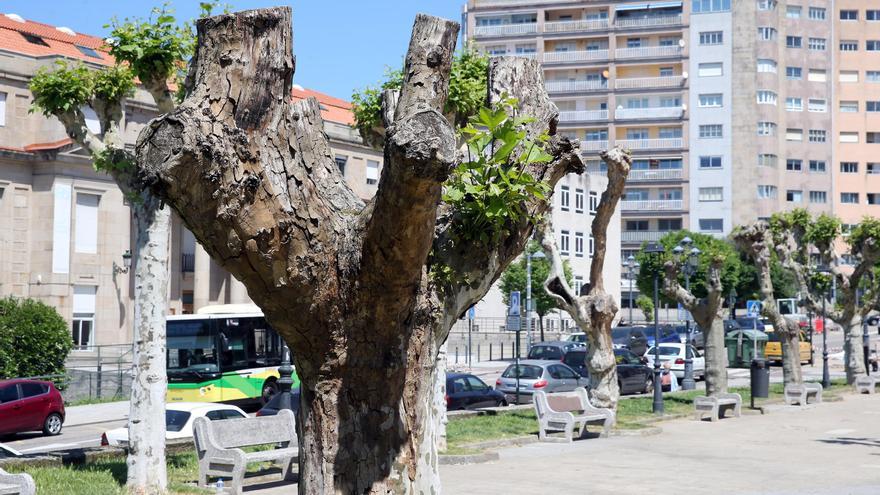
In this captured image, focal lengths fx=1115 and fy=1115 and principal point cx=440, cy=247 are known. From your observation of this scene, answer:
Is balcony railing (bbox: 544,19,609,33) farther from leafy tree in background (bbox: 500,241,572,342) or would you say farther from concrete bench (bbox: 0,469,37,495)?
concrete bench (bbox: 0,469,37,495)

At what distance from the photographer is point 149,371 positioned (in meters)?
13.2

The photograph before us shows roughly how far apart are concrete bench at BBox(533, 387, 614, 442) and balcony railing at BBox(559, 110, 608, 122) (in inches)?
2882

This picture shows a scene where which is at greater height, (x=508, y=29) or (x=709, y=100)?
(x=508, y=29)

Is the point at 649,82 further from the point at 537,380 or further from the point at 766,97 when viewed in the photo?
the point at 537,380

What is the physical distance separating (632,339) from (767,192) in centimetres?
4693

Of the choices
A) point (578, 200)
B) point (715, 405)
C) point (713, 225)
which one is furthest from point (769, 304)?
point (713, 225)

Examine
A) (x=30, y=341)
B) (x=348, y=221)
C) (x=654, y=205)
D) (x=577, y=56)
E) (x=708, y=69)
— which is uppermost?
(x=577, y=56)

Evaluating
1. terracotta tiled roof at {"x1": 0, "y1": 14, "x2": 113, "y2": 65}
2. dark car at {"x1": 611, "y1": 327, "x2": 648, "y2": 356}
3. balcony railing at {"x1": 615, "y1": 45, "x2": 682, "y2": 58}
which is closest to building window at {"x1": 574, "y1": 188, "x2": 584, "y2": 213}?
dark car at {"x1": 611, "y1": 327, "x2": 648, "y2": 356}

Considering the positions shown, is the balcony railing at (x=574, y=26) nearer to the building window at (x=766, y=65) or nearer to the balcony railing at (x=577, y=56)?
the balcony railing at (x=577, y=56)

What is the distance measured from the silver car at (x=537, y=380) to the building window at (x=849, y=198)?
72.3 metres

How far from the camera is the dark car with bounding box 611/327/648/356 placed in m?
48.4

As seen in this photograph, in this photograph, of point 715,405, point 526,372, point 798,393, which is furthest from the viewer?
point 526,372

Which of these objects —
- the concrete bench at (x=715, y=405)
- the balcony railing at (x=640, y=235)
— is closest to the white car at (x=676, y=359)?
the concrete bench at (x=715, y=405)

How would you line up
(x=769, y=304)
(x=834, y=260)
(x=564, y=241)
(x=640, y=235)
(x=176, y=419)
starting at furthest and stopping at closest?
(x=640, y=235) → (x=564, y=241) → (x=834, y=260) → (x=769, y=304) → (x=176, y=419)
